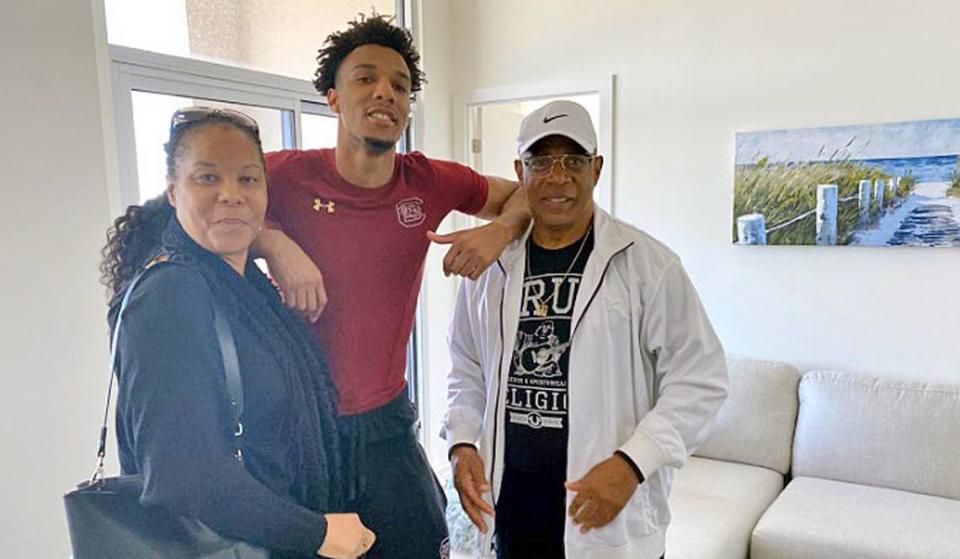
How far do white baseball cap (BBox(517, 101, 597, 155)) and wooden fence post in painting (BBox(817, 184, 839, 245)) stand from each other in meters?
1.81

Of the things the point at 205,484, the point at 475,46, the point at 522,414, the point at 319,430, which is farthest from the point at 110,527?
the point at 475,46

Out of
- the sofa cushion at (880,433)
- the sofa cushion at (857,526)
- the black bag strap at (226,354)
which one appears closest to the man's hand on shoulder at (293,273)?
the black bag strap at (226,354)

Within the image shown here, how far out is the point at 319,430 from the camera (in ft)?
2.99

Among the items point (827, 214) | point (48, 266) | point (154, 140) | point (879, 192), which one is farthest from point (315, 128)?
point (879, 192)

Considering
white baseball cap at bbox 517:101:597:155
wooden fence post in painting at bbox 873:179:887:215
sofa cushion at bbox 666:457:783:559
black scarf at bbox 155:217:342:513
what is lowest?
sofa cushion at bbox 666:457:783:559

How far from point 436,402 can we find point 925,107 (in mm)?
2584

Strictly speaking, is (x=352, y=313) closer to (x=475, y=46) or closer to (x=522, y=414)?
(x=522, y=414)

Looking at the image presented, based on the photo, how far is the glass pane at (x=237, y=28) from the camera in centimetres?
188

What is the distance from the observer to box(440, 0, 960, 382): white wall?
2535mm

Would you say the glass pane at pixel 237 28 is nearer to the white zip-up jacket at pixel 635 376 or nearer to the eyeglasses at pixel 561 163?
the eyeglasses at pixel 561 163

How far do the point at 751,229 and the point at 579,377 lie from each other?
1.94 m

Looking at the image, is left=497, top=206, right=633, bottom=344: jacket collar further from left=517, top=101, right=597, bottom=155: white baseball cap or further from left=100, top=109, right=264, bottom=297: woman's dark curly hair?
left=100, top=109, right=264, bottom=297: woman's dark curly hair

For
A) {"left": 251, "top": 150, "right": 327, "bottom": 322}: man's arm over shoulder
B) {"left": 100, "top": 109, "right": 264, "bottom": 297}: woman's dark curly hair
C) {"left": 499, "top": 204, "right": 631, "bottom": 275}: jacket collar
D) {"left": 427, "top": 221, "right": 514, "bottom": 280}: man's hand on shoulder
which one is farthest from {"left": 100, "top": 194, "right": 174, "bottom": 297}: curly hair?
{"left": 499, "top": 204, "right": 631, "bottom": 275}: jacket collar

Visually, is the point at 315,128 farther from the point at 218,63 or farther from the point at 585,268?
the point at 585,268
